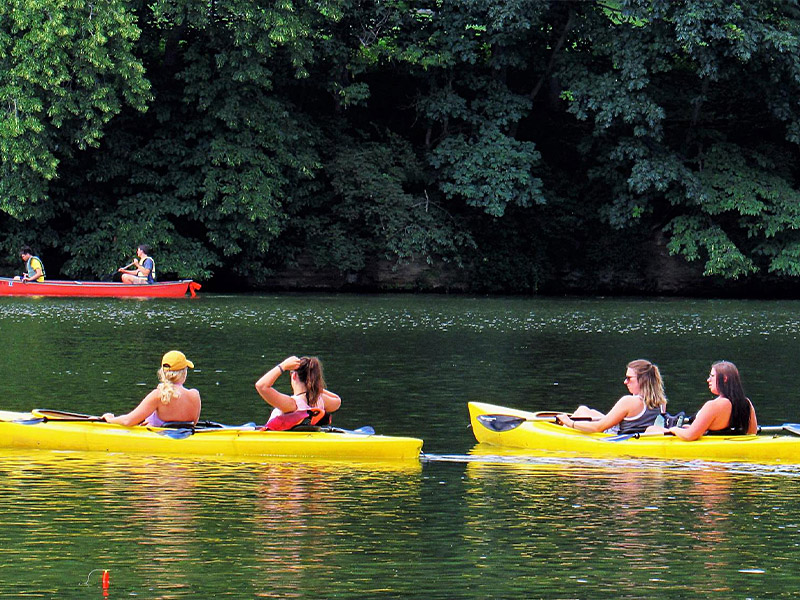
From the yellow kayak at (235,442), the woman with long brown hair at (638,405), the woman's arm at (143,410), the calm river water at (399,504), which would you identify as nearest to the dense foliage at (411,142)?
the calm river water at (399,504)

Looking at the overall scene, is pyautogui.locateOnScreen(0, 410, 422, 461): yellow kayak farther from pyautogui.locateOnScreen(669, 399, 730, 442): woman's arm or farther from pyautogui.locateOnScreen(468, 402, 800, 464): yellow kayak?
pyautogui.locateOnScreen(669, 399, 730, 442): woman's arm

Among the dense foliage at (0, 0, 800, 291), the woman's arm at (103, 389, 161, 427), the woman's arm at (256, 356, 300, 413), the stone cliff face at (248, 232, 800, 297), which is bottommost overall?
the woman's arm at (103, 389, 161, 427)

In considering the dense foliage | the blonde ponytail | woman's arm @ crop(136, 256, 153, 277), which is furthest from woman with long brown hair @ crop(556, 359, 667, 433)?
the dense foliage

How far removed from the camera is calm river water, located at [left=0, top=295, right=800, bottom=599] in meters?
7.55

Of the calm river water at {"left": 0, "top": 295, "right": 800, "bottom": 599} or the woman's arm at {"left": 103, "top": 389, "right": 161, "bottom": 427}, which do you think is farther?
the woman's arm at {"left": 103, "top": 389, "right": 161, "bottom": 427}

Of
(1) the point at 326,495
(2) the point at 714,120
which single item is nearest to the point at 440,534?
(1) the point at 326,495

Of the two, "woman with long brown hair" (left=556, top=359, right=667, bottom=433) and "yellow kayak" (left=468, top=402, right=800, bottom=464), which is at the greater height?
"woman with long brown hair" (left=556, top=359, right=667, bottom=433)

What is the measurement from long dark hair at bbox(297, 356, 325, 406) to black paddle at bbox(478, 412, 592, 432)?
1.63 meters

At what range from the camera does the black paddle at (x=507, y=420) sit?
12.4 metres

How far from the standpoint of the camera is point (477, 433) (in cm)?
1261

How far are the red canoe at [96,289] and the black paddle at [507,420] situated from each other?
847 inches

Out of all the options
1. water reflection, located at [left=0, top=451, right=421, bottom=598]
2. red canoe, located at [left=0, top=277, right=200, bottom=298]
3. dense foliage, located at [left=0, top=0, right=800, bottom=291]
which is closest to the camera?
water reflection, located at [left=0, top=451, right=421, bottom=598]

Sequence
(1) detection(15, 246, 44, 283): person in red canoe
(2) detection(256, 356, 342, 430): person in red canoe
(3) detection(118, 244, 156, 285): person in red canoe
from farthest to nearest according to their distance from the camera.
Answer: (3) detection(118, 244, 156, 285): person in red canoe → (1) detection(15, 246, 44, 283): person in red canoe → (2) detection(256, 356, 342, 430): person in red canoe

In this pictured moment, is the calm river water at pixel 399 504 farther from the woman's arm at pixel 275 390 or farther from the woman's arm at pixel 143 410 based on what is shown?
the woman's arm at pixel 275 390
